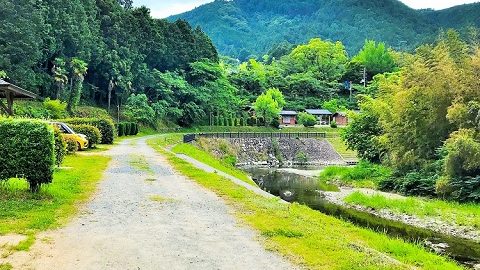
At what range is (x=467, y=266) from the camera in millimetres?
12219

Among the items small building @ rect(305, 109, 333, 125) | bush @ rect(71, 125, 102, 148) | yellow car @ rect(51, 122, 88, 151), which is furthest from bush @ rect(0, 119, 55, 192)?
small building @ rect(305, 109, 333, 125)

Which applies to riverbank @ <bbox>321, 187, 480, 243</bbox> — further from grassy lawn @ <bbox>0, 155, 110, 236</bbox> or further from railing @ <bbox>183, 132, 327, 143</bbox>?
railing @ <bbox>183, 132, 327, 143</bbox>

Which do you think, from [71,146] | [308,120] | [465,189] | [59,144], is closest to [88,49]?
[71,146]

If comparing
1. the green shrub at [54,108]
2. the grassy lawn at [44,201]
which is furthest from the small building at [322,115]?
the grassy lawn at [44,201]

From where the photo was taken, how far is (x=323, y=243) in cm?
963

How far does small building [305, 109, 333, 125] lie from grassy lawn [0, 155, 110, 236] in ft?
249

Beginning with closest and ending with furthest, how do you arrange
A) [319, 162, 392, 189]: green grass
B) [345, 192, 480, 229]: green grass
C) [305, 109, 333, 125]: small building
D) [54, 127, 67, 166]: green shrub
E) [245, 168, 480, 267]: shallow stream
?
1. [245, 168, 480, 267]: shallow stream
2. [54, 127, 67, 166]: green shrub
3. [345, 192, 480, 229]: green grass
4. [319, 162, 392, 189]: green grass
5. [305, 109, 333, 125]: small building

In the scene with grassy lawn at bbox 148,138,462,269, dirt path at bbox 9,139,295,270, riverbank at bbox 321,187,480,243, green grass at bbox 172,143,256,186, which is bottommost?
riverbank at bbox 321,187,480,243

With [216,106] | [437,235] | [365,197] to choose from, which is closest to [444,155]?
[365,197]

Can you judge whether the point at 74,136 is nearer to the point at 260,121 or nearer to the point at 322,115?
the point at 260,121

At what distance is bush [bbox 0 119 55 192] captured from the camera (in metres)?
13.0

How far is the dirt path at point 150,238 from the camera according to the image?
7.83 metres

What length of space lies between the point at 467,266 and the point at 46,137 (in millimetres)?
10932

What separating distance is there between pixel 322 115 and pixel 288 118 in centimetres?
637
